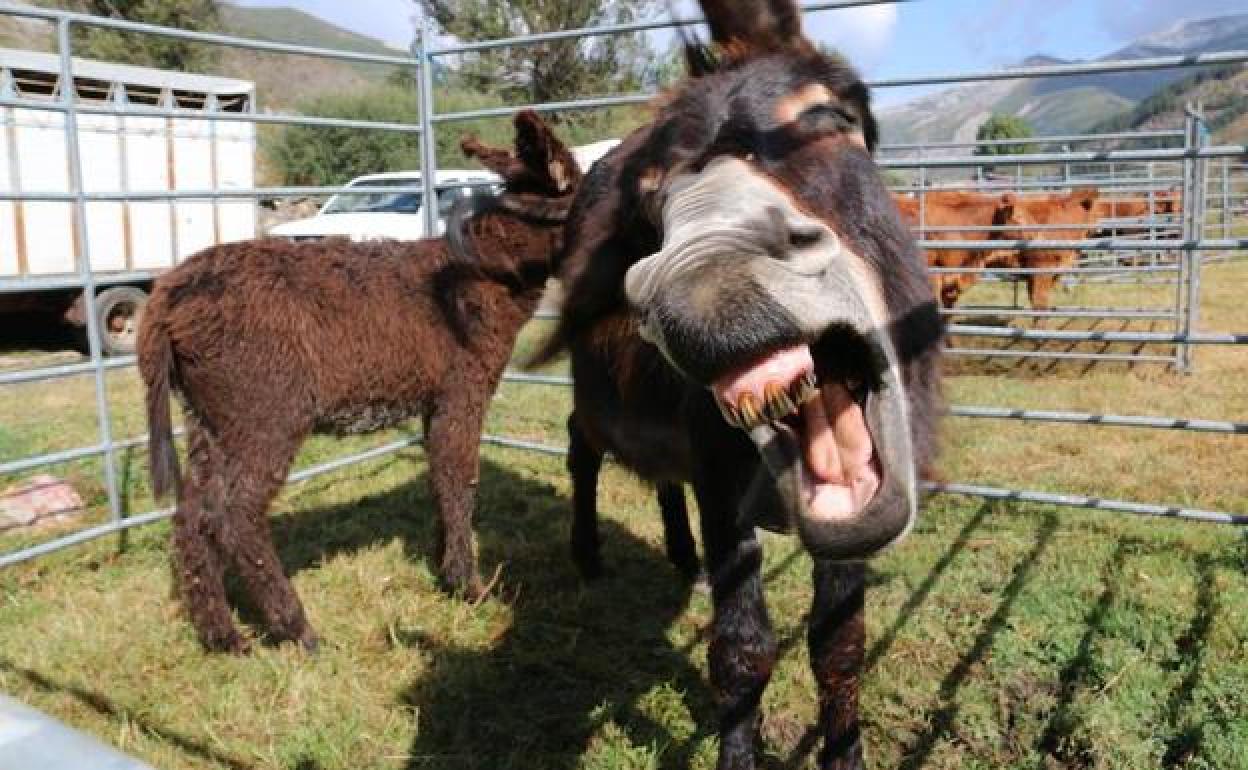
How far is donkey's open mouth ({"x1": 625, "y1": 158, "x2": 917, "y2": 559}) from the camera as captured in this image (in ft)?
3.60

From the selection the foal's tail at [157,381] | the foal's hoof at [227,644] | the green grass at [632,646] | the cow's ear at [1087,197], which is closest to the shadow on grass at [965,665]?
the green grass at [632,646]

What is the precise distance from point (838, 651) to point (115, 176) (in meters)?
8.43

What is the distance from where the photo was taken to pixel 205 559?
129 inches

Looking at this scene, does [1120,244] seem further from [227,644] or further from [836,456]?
[227,644]

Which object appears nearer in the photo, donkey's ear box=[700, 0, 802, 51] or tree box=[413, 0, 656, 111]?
donkey's ear box=[700, 0, 802, 51]

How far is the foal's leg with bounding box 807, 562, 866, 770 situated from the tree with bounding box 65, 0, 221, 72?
26.0 metres

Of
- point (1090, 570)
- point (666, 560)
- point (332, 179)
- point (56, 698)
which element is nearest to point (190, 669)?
point (56, 698)

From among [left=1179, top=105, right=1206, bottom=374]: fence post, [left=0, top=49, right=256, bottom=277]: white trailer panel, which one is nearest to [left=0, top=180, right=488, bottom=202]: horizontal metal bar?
[left=0, top=49, right=256, bottom=277]: white trailer panel

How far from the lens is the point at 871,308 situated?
136 centimetres

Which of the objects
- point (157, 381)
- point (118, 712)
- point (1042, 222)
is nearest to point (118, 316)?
point (157, 381)

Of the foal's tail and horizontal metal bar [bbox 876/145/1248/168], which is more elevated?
horizontal metal bar [bbox 876/145/1248/168]

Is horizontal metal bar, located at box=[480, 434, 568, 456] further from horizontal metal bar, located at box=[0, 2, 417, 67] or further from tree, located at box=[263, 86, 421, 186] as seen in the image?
tree, located at box=[263, 86, 421, 186]

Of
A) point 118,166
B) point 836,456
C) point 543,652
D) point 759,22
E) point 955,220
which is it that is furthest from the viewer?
point 955,220

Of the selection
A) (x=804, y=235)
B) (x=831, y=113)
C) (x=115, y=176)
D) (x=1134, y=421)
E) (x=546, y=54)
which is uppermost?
(x=546, y=54)
